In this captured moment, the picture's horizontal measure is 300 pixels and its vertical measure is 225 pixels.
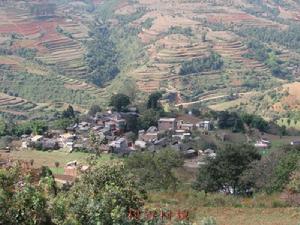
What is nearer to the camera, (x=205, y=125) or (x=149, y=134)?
(x=149, y=134)

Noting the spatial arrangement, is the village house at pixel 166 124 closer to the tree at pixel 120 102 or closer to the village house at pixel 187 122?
the village house at pixel 187 122

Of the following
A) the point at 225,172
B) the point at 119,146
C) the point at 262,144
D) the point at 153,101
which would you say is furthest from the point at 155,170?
the point at 153,101

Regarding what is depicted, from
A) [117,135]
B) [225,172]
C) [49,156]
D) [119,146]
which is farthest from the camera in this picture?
[117,135]

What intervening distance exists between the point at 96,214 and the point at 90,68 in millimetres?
60838

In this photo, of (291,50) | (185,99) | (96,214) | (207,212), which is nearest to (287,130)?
(185,99)

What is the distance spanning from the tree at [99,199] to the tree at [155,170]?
641 centimetres

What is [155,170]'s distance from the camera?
64.0 feet

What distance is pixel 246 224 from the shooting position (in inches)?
461

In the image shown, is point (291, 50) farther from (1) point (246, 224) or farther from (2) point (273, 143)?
(1) point (246, 224)

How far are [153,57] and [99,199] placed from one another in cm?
6043

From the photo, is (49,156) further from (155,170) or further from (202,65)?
(202,65)

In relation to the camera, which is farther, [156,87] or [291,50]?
[291,50]

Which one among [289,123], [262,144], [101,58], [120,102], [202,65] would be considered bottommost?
[101,58]

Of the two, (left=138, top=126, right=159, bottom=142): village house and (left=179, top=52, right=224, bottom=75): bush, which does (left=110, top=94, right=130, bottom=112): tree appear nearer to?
Result: (left=138, top=126, right=159, bottom=142): village house
